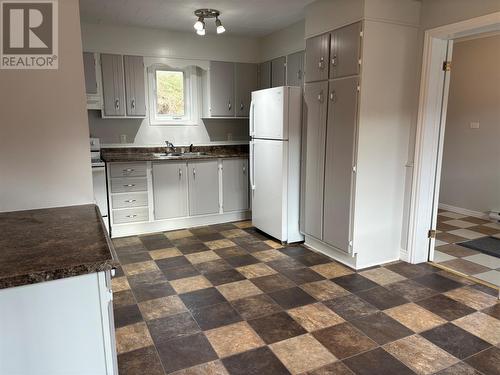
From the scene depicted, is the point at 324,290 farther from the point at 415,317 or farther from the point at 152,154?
the point at 152,154

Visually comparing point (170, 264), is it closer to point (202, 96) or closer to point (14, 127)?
point (14, 127)

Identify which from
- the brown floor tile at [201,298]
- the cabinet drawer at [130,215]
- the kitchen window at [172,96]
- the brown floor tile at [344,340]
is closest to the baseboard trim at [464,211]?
the brown floor tile at [344,340]

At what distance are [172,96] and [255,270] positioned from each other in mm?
2880

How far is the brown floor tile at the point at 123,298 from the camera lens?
279 cm

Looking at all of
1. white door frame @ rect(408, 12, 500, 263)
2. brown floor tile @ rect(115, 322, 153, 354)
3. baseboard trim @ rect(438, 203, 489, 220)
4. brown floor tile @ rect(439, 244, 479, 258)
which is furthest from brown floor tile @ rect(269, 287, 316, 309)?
baseboard trim @ rect(438, 203, 489, 220)

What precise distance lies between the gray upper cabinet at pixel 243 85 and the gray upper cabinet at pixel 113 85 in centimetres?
152

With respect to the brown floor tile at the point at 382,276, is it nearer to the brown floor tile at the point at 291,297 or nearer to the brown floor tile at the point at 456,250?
the brown floor tile at the point at 291,297

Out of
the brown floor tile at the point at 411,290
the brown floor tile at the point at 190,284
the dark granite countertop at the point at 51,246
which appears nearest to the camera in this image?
the dark granite countertop at the point at 51,246

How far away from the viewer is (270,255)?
380 centimetres

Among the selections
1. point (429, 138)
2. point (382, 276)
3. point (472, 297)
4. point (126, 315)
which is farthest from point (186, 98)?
point (472, 297)

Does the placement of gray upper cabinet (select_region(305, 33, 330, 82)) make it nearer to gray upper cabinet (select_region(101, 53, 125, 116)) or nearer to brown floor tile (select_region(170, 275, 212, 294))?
brown floor tile (select_region(170, 275, 212, 294))

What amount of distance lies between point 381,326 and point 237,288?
3.80ft

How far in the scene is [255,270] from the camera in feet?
11.2

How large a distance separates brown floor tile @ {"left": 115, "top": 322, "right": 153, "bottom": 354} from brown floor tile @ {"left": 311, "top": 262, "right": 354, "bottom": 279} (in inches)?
64.3
